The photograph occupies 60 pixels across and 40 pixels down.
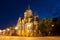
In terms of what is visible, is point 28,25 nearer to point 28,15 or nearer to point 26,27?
point 26,27

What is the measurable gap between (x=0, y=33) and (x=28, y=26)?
78cm

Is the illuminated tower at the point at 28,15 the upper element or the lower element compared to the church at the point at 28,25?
upper

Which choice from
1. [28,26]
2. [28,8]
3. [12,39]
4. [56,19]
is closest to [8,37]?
[12,39]

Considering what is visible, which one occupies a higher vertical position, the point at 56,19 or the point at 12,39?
the point at 56,19

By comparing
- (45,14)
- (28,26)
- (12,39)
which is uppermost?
(45,14)

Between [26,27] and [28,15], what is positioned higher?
Result: [28,15]

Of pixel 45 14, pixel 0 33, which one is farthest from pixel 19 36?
pixel 45 14

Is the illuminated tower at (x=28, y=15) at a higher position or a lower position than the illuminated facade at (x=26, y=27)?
higher

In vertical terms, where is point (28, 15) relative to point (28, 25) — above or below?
above

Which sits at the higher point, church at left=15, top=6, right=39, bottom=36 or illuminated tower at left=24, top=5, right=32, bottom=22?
illuminated tower at left=24, top=5, right=32, bottom=22

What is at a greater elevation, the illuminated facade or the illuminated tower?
the illuminated tower

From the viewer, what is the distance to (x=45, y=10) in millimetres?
4980

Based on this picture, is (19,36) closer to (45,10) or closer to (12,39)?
(12,39)

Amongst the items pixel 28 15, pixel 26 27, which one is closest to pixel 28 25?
pixel 26 27
